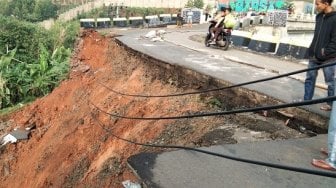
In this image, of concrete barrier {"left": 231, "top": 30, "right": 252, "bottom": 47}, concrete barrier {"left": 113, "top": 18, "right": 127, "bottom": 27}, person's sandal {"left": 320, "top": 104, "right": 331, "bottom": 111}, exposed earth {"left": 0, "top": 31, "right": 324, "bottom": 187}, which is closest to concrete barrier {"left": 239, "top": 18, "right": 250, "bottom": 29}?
concrete barrier {"left": 113, "top": 18, "right": 127, "bottom": 27}

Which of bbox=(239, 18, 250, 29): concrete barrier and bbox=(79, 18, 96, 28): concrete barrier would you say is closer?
bbox=(239, 18, 250, 29): concrete barrier

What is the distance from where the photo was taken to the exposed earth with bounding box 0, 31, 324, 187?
6293 mm

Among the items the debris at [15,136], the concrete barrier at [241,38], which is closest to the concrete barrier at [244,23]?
the concrete barrier at [241,38]

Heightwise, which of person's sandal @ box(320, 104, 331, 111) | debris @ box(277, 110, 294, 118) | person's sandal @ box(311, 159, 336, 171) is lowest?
debris @ box(277, 110, 294, 118)

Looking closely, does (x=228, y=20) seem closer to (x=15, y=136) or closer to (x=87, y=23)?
(x=15, y=136)

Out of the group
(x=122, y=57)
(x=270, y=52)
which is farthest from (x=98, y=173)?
(x=270, y=52)

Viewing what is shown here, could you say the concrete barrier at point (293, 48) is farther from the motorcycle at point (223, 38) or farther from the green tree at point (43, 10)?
the green tree at point (43, 10)

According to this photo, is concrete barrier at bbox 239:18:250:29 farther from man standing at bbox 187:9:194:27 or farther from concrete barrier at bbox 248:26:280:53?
concrete barrier at bbox 248:26:280:53

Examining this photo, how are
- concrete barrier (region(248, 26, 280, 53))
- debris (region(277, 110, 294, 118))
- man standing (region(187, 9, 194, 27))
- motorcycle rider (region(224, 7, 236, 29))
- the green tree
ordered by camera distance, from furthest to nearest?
the green tree → man standing (region(187, 9, 194, 27)) → motorcycle rider (region(224, 7, 236, 29)) → concrete barrier (region(248, 26, 280, 53)) → debris (region(277, 110, 294, 118))

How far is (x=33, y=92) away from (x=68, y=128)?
7.55m

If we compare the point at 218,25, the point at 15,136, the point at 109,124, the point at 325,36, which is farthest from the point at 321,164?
the point at 218,25

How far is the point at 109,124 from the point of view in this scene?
899 centimetres

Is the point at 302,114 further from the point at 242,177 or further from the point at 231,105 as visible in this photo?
the point at 242,177

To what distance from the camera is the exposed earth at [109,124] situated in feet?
20.6
